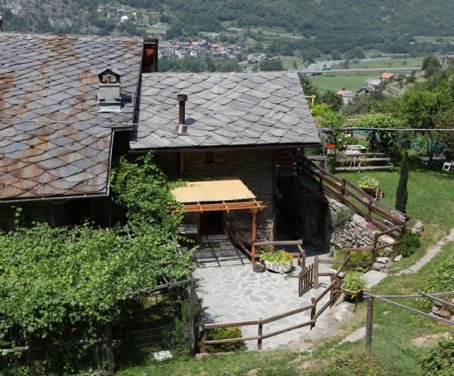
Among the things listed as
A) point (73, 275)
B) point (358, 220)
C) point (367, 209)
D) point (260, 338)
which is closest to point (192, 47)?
point (367, 209)

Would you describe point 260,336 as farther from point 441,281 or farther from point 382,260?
point 382,260

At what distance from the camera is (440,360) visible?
9.78m

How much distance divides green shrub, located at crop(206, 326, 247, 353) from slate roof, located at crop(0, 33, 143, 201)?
445cm

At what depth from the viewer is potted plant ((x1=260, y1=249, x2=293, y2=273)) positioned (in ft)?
54.7

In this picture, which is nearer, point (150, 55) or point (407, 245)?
point (407, 245)

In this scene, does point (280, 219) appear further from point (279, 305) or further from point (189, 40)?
point (189, 40)

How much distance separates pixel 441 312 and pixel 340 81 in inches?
6113

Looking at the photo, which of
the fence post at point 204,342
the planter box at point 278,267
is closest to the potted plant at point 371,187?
the planter box at point 278,267

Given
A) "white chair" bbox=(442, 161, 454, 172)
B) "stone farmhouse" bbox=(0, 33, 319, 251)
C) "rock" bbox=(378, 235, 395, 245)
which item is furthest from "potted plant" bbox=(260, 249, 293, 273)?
"white chair" bbox=(442, 161, 454, 172)

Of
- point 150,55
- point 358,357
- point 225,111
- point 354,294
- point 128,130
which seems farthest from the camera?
point 150,55

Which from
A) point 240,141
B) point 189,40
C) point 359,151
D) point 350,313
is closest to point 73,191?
point 240,141

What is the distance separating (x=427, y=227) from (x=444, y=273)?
21.0 feet

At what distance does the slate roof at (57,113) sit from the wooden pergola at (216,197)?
2796 mm

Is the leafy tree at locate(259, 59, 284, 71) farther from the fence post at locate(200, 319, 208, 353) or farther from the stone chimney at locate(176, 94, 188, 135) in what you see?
the fence post at locate(200, 319, 208, 353)
